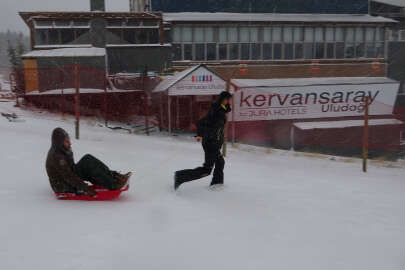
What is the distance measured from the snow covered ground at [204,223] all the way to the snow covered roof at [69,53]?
12840 millimetres

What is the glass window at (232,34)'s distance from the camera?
2452 cm

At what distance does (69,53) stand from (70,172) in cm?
1660

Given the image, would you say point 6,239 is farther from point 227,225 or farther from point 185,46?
point 185,46

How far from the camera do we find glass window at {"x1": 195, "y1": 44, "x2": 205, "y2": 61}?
78.9ft

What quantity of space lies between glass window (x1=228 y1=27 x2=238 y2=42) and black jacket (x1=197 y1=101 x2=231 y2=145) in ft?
65.8

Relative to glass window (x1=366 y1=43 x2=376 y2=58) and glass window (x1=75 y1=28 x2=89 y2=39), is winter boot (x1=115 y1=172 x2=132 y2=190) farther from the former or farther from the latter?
glass window (x1=366 y1=43 x2=376 y2=58)

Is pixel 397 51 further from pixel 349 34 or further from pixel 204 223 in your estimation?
pixel 204 223

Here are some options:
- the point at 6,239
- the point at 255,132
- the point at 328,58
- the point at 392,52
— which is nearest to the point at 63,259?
the point at 6,239

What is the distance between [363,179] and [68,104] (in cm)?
1159

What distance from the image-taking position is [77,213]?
169 inches

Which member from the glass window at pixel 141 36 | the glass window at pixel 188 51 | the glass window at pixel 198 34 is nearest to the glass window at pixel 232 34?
the glass window at pixel 198 34

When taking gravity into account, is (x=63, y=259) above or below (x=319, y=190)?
above

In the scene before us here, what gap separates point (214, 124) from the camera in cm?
543

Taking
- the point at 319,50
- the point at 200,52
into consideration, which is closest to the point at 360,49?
the point at 319,50
